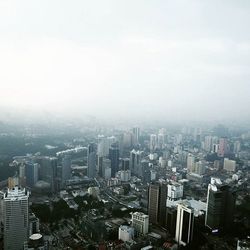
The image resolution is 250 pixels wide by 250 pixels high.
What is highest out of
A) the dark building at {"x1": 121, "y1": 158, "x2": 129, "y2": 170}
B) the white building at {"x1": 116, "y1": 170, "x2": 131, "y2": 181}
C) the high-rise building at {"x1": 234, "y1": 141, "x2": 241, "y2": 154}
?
the high-rise building at {"x1": 234, "y1": 141, "x2": 241, "y2": 154}

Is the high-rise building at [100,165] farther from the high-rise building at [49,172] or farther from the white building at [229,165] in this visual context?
the white building at [229,165]

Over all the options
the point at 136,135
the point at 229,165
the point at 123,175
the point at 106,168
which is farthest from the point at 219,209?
the point at 136,135

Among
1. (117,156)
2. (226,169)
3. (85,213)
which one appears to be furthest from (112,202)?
(226,169)

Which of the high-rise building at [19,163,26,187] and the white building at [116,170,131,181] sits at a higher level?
the high-rise building at [19,163,26,187]

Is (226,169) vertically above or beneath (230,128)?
beneath

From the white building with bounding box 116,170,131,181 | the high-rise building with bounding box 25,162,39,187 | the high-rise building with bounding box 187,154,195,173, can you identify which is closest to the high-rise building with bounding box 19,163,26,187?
the high-rise building with bounding box 25,162,39,187

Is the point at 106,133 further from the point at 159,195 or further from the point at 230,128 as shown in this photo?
the point at 159,195

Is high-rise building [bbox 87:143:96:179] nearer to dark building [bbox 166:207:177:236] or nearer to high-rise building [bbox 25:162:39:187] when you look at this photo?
high-rise building [bbox 25:162:39:187]
